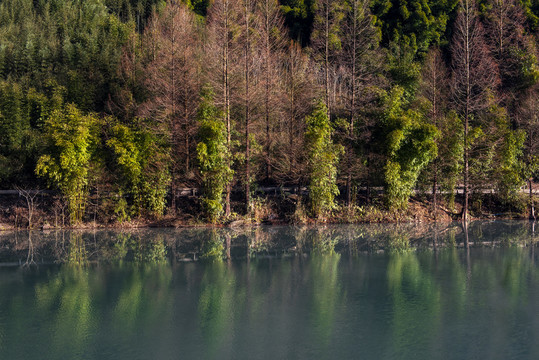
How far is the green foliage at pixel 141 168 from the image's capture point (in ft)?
99.6

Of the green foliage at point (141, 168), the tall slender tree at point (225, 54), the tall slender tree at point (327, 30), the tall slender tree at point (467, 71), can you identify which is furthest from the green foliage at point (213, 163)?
the tall slender tree at point (467, 71)

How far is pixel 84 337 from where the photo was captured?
41.5 feet

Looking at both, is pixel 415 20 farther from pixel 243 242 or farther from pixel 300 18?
pixel 243 242

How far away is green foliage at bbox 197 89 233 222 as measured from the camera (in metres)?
30.1

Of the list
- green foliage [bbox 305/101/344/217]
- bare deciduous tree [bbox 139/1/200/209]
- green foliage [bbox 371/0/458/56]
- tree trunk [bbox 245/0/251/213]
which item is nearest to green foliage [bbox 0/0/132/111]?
bare deciduous tree [bbox 139/1/200/209]

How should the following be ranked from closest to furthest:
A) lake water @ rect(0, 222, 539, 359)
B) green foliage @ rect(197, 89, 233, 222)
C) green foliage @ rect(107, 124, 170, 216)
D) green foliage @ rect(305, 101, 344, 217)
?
lake water @ rect(0, 222, 539, 359) < green foliage @ rect(197, 89, 233, 222) < green foliage @ rect(107, 124, 170, 216) < green foliage @ rect(305, 101, 344, 217)

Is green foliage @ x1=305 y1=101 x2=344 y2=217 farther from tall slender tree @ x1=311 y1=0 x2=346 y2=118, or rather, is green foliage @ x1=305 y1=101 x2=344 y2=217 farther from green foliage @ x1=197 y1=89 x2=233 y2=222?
green foliage @ x1=197 y1=89 x2=233 y2=222

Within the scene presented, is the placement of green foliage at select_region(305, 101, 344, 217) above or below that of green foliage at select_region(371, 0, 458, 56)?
below

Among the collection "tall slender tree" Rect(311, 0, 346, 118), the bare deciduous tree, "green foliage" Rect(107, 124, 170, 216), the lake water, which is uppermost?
"tall slender tree" Rect(311, 0, 346, 118)

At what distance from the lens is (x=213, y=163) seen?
30234 mm

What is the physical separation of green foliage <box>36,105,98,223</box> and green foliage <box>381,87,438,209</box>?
1685 centimetres

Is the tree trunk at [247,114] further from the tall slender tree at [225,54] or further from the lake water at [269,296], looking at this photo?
the lake water at [269,296]

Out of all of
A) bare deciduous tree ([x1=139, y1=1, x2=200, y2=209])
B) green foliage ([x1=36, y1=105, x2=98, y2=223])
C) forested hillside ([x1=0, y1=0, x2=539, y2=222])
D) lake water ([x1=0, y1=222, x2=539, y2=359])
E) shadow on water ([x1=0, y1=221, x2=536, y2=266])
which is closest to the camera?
lake water ([x1=0, y1=222, x2=539, y2=359])

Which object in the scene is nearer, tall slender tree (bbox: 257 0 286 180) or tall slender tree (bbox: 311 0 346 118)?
tall slender tree (bbox: 311 0 346 118)
